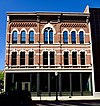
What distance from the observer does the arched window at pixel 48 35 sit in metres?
39.4

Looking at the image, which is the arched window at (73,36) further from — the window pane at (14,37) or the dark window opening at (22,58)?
the window pane at (14,37)

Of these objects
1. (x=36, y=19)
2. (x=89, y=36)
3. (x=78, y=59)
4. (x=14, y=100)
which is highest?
(x=36, y=19)

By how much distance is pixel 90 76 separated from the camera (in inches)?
1506

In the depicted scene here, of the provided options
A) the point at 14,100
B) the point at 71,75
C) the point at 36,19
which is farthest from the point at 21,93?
the point at 36,19

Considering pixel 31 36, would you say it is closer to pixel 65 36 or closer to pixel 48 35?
pixel 48 35

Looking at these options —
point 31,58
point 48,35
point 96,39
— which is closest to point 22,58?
point 31,58

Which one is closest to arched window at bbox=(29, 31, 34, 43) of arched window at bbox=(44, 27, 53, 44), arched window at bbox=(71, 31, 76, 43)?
arched window at bbox=(44, 27, 53, 44)

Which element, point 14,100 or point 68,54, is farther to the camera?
point 68,54

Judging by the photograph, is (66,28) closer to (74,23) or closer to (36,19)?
(74,23)

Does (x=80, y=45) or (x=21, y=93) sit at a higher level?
(x=80, y=45)

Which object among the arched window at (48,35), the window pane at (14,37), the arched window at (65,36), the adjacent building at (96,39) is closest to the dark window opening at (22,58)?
the window pane at (14,37)

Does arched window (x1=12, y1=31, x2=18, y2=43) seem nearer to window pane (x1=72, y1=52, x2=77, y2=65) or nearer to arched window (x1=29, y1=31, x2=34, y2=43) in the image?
arched window (x1=29, y1=31, x2=34, y2=43)

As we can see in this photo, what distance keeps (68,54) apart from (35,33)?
614 cm

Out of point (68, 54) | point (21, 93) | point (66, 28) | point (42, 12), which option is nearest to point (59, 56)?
point (68, 54)
